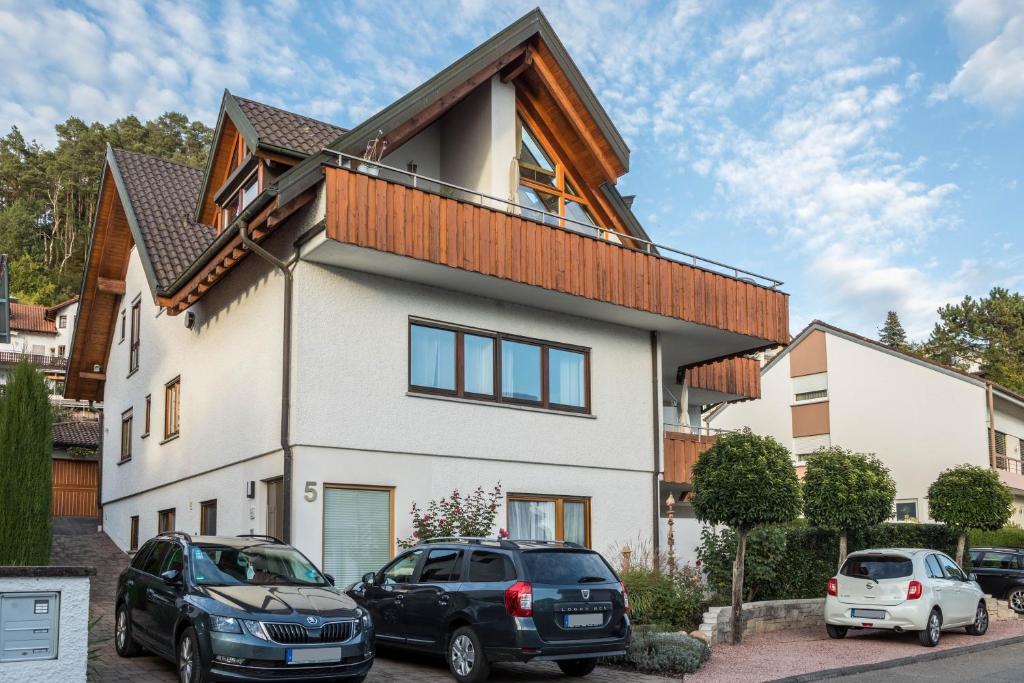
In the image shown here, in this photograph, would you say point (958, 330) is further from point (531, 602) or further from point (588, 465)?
point (531, 602)

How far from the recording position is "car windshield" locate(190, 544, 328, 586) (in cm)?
1126

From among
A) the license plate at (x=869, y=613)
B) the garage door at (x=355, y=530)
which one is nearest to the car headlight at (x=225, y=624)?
the garage door at (x=355, y=530)

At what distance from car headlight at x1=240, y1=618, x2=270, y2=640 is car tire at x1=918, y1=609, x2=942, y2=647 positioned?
11.1 meters

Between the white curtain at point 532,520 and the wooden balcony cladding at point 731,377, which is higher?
the wooden balcony cladding at point 731,377

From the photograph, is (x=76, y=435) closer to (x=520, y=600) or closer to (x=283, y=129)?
(x=283, y=129)

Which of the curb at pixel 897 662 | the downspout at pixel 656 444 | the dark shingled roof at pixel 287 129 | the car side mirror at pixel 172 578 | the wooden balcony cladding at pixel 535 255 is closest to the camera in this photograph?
the car side mirror at pixel 172 578

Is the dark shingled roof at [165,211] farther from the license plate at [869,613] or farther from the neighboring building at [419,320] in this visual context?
the license plate at [869,613]

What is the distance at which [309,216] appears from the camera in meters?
16.2

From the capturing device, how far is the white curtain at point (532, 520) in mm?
18875

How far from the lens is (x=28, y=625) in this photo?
894cm

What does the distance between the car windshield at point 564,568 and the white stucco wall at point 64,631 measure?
4593 millimetres

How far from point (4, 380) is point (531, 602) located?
20.0ft

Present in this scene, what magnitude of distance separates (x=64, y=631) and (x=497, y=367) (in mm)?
10679

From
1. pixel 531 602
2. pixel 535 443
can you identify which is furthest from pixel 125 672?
pixel 535 443
